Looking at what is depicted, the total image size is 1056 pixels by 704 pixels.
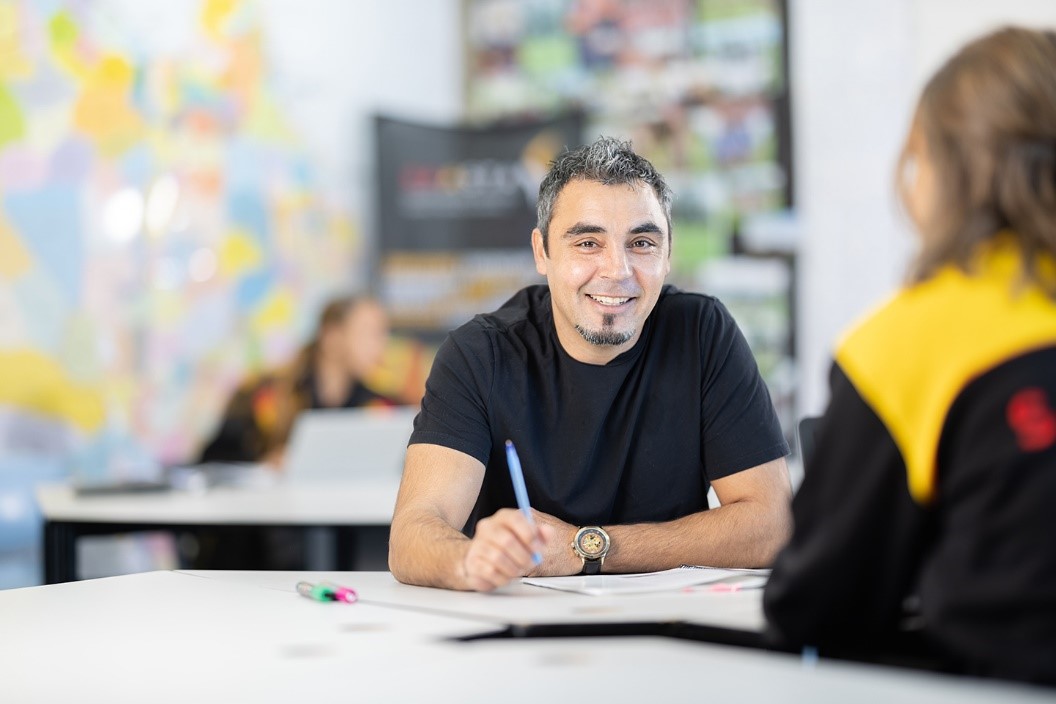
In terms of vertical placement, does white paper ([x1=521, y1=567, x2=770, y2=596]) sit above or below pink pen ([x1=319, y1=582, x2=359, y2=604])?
below

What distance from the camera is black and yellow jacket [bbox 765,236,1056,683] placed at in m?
1.11

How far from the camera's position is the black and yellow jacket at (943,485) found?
3.63ft

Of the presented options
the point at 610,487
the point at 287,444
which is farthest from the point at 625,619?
the point at 287,444

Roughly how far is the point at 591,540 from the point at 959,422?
0.96 meters

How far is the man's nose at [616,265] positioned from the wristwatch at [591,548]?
1.60 feet

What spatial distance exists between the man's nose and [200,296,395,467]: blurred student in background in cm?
299

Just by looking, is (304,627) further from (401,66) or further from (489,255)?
→ (401,66)

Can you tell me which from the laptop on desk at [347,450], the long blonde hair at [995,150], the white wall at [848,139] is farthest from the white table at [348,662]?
the white wall at [848,139]

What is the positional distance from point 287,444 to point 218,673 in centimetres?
376

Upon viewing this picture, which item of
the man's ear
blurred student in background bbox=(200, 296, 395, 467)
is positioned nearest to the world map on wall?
blurred student in background bbox=(200, 296, 395, 467)

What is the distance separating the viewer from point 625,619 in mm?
1468

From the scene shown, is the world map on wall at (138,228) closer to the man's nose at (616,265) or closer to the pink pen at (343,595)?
the man's nose at (616,265)

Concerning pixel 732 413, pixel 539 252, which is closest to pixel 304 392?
pixel 539 252

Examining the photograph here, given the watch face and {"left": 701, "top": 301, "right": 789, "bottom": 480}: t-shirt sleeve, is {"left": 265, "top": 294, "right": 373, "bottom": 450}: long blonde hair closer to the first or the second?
{"left": 701, "top": 301, "right": 789, "bottom": 480}: t-shirt sleeve
